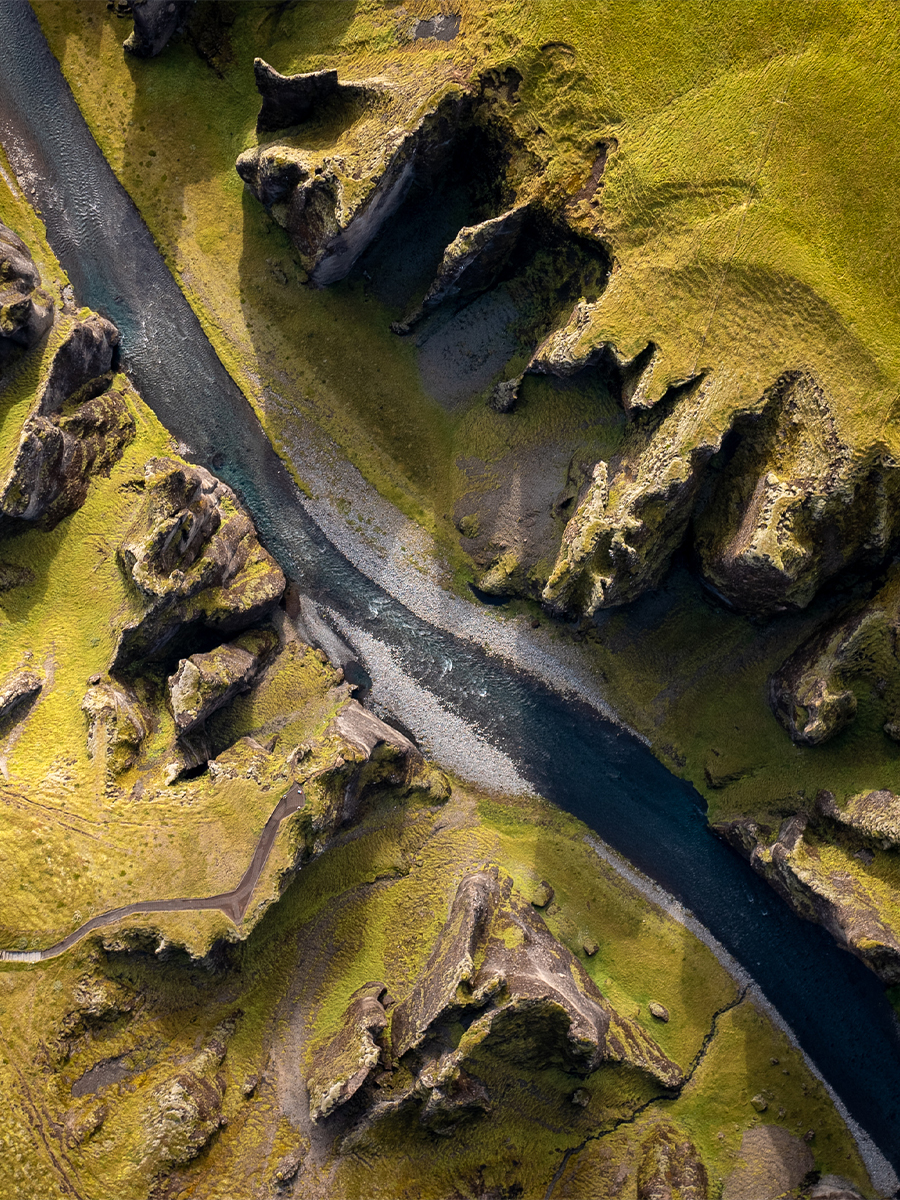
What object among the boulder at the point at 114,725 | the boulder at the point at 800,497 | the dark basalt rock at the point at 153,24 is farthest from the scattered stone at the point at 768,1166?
the dark basalt rock at the point at 153,24

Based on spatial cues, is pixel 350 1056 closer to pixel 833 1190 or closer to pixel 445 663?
pixel 445 663

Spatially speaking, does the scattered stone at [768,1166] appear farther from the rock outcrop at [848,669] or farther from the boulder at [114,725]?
the boulder at [114,725]

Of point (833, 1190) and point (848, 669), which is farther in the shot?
point (833, 1190)

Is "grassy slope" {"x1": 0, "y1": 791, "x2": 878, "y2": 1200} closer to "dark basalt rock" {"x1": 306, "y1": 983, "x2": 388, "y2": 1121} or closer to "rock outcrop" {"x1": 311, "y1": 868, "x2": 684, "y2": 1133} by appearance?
"dark basalt rock" {"x1": 306, "y1": 983, "x2": 388, "y2": 1121}

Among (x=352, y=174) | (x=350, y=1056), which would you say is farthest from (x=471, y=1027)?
(x=352, y=174)

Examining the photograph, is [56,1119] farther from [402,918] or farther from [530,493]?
[530,493]

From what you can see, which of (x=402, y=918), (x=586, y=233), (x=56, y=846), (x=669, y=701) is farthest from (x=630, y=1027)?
(x=586, y=233)
